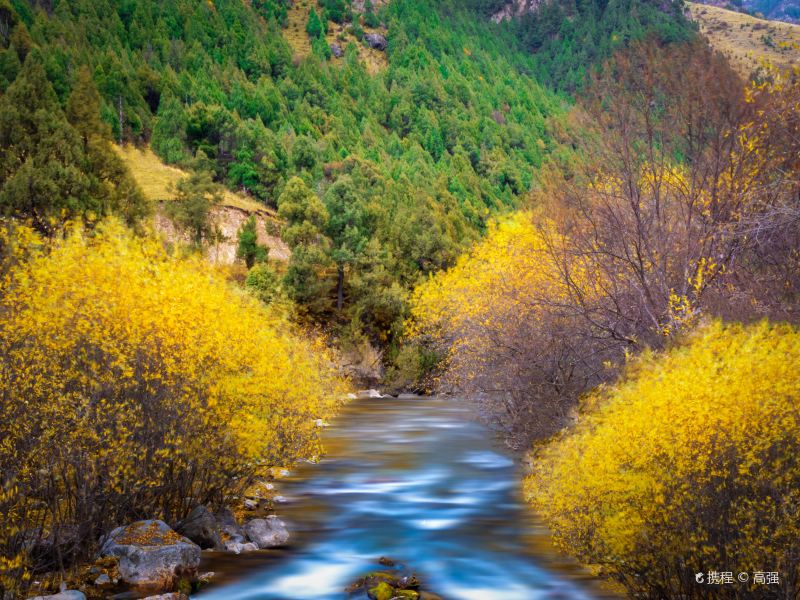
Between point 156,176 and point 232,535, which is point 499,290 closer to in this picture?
point 232,535

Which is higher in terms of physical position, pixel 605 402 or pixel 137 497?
pixel 605 402

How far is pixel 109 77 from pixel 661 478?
319ft

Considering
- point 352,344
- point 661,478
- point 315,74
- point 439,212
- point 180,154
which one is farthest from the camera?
point 315,74

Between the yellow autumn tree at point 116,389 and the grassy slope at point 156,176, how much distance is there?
61.3 metres

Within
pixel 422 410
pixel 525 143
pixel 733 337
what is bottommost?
pixel 422 410

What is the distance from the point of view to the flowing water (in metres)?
14.0

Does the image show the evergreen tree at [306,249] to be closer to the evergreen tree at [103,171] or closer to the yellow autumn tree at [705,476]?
the evergreen tree at [103,171]

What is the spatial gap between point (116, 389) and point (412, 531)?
8.49 metres

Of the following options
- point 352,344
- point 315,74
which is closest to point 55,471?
point 352,344

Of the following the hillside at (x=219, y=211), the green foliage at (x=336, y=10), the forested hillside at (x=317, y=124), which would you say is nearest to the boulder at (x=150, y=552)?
the forested hillside at (x=317, y=124)

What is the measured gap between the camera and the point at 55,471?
11938mm

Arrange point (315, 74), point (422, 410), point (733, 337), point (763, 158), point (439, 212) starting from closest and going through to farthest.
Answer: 1. point (733, 337)
2. point (763, 158)
3. point (422, 410)
4. point (439, 212)
5. point (315, 74)

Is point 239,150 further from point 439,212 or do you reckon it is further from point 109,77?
point 439,212

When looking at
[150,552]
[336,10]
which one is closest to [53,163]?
[150,552]
